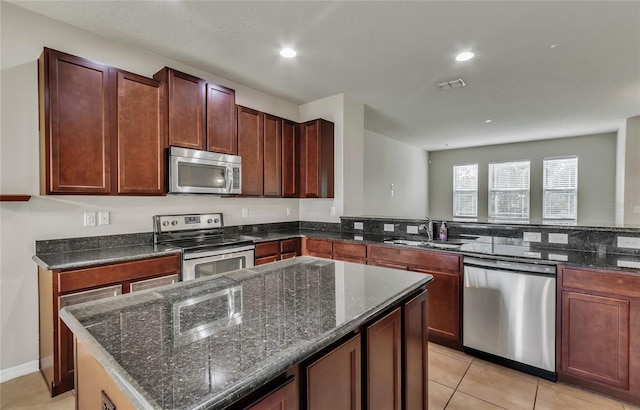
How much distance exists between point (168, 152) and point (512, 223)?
324cm

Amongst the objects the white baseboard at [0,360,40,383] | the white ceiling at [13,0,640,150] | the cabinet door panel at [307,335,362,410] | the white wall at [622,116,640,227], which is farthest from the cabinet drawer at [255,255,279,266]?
the white wall at [622,116,640,227]

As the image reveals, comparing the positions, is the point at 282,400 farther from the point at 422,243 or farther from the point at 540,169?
the point at 540,169

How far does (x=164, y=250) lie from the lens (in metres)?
2.60

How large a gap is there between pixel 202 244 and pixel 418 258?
2040mm

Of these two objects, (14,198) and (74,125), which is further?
(74,125)

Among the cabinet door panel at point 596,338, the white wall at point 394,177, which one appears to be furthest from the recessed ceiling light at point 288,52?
the white wall at point 394,177

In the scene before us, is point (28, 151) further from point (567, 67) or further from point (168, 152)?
point (567, 67)

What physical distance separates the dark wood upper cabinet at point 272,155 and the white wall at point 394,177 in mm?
2517

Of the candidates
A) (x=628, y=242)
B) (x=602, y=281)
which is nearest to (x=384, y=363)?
(x=602, y=281)

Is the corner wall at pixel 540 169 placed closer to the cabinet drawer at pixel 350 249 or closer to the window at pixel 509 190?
the window at pixel 509 190

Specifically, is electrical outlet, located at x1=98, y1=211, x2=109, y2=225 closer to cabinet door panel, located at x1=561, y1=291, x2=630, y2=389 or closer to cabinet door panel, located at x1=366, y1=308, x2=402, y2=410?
cabinet door panel, located at x1=366, y1=308, x2=402, y2=410

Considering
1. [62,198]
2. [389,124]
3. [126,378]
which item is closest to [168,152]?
[62,198]

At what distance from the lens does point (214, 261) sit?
2867 millimetres

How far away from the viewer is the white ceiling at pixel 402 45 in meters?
2.29
